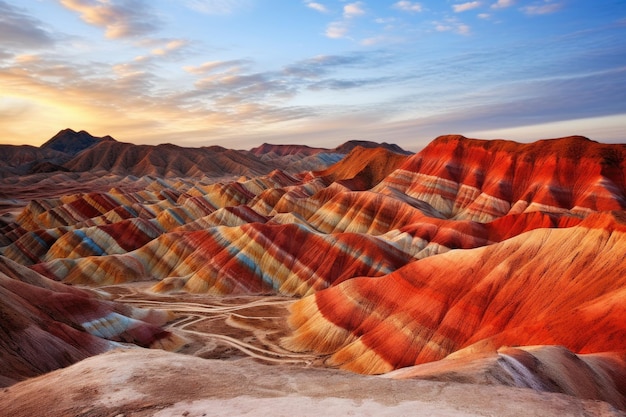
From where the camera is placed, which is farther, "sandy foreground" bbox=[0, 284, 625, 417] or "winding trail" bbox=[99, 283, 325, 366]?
"winding trail" bbox=[99, 283, 325, 366]

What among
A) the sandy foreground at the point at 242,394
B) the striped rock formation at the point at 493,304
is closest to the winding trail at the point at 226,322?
the striped rock formation at the point at 493,304

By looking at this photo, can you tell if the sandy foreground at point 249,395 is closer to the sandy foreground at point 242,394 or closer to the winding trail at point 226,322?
the sandy foreground at point 242,394

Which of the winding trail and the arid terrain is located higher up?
the arid terrain

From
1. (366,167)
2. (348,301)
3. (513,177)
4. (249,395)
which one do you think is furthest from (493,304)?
(366,167)

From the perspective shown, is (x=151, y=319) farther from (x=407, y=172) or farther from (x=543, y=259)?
(x=407, y=172)

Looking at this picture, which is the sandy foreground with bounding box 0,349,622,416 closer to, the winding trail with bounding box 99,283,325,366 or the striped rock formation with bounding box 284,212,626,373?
the striped rock formation with bounding box 284,212,626,373

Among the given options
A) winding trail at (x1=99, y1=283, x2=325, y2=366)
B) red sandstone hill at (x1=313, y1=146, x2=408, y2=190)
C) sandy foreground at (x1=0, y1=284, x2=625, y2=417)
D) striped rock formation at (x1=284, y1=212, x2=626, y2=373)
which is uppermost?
red sandstone hill at (x1=313, y1=146, x2=408, y2=190)

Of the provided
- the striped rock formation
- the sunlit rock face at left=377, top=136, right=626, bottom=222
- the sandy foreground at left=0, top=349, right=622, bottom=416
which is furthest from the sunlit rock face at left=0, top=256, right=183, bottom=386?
the sunlit rock face at left=377, top=136, right=626, bottom=222
